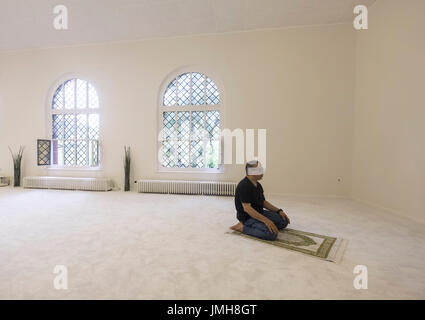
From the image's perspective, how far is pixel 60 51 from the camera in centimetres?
546

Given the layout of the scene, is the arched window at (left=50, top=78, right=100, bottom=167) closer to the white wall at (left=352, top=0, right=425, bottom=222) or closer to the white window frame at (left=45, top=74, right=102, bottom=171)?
the white window frame at (left=45, top=74, right=102, bottom=171)

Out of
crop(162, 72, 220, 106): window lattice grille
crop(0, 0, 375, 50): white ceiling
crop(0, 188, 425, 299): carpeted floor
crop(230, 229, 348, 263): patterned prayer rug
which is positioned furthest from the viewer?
crop(162, 72, 220, 106): window lattice grille

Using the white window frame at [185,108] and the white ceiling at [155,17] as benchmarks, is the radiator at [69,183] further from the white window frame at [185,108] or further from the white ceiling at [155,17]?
the white ceiling at [155,17]

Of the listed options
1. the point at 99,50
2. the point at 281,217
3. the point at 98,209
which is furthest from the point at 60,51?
the point at 281,217

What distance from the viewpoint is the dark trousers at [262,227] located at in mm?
2205

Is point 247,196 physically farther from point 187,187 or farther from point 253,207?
point 187,187

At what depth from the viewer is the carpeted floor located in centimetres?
142

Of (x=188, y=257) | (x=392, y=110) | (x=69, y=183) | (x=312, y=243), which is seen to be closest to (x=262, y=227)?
(x=312, y=243)

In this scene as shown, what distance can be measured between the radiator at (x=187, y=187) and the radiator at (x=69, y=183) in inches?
32.2

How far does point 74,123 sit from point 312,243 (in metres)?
5.67

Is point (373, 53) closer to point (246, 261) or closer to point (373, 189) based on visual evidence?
point (373, 189)

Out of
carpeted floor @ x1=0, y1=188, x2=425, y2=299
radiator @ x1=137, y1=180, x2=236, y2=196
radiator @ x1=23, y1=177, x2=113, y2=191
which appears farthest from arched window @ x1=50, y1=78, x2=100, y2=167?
carpeted floor @ x1=0, y1=188, x2=425, y2=299

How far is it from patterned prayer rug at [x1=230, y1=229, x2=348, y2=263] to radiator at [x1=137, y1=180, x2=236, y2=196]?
212 centimetres

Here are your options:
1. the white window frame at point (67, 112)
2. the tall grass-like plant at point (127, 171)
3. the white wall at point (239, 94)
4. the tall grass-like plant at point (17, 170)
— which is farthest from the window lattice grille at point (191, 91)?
the tall grass-like plant at point (17, 170)
